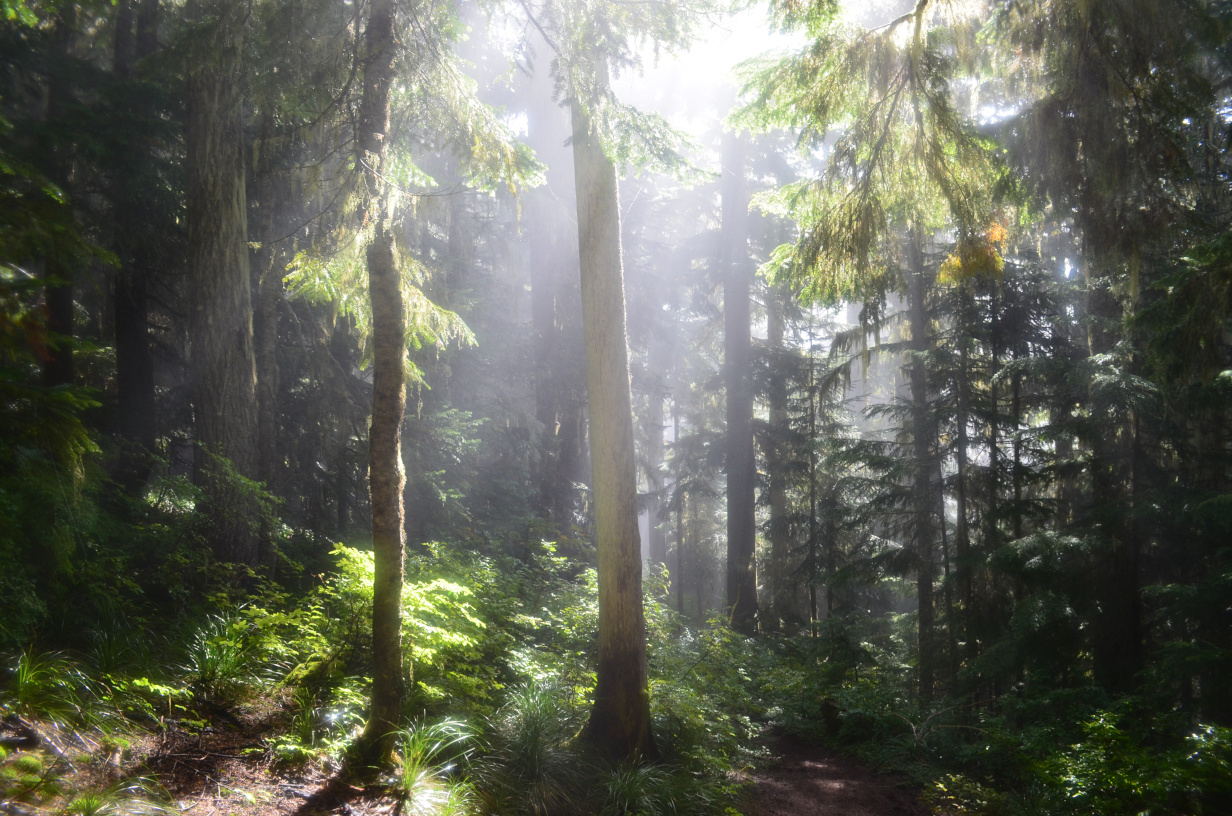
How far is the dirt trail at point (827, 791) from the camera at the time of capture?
24.4 ft

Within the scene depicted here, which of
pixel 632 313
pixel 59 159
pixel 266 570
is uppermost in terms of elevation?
pixel 632 313

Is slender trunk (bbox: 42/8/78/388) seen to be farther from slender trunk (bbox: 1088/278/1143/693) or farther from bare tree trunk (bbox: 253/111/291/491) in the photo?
slender trunk (bbox: 1088/278/1143/693)

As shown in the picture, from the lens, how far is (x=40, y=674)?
461cm

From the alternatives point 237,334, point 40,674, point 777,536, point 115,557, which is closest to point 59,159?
point 237,334

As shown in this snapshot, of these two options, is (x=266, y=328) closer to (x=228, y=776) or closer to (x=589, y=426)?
(x=589, y=426)

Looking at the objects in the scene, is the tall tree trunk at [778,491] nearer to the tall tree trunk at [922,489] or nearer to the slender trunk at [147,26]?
the tall tree trunk at [922,489]

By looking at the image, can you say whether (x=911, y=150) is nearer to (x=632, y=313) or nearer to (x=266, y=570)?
(x=266, y=570)

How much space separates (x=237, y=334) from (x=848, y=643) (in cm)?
1165

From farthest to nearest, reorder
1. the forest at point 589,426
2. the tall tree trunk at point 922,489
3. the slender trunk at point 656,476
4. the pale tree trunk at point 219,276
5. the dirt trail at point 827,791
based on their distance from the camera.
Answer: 1. the slender trunk at point 656,476
2. the tall tree trunk at point 922,489
3. the pale tree trunk at point 219,276
4. the dirt trail at point 827,791
5. the forest at point 589,426

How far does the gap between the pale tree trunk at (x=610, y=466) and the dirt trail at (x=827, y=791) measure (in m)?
1.90

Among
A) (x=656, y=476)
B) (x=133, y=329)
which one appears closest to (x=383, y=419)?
(x=133, y=329)

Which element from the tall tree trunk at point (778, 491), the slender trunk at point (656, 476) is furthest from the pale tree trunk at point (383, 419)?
the slender trunk at point (656, 476)

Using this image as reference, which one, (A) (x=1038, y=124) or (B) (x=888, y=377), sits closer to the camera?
(A) (x=1038, y=124)

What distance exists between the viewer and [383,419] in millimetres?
5410
